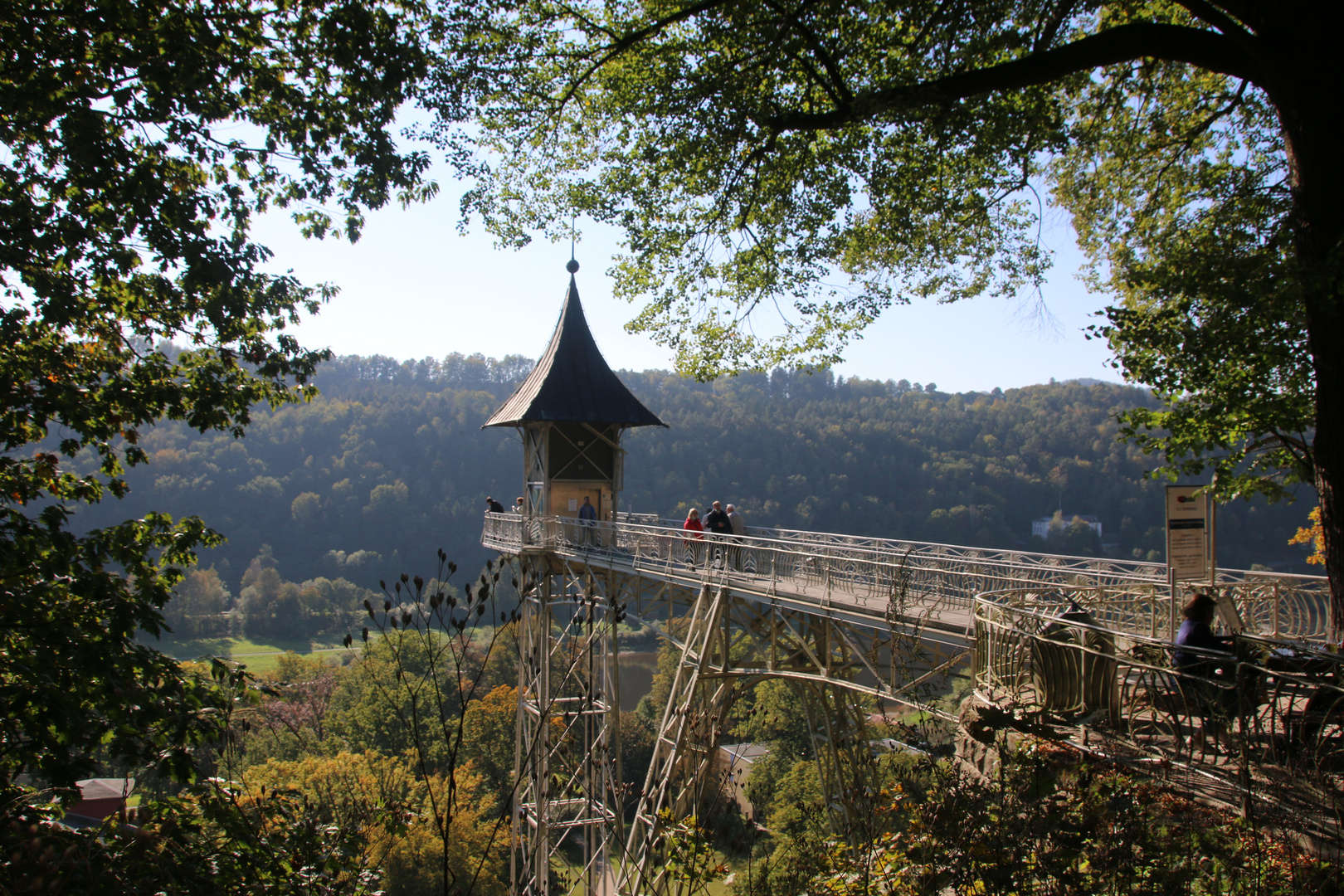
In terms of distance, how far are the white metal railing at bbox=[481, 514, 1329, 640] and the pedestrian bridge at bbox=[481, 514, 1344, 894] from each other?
36 millimetres

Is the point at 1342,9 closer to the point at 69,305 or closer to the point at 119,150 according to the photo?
the point at 119,150

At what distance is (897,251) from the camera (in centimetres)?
927

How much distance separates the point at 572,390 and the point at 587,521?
2871 millimetres

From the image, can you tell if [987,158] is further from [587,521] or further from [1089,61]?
[587,521]

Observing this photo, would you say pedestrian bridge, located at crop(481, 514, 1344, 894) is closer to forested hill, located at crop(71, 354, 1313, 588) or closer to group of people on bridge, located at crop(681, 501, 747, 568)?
group of people on bridge, located at crop(681, 501, 747, 568)

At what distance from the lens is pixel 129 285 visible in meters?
4.91

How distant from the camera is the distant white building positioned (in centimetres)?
6794

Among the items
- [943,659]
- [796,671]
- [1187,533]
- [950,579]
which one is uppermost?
[1187,533]

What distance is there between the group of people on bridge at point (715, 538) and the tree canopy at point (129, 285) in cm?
511

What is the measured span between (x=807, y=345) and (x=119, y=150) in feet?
23.2

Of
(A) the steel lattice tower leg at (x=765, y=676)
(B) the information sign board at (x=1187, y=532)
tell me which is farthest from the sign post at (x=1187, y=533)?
(A) the steel lattice tower leg at (x=765, y=676)

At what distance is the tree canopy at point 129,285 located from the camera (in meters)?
3.49

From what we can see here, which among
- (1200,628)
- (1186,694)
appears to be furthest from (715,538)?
(1186,694)

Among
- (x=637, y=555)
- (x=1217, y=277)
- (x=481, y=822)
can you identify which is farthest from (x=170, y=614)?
(x=1217, y=277)
